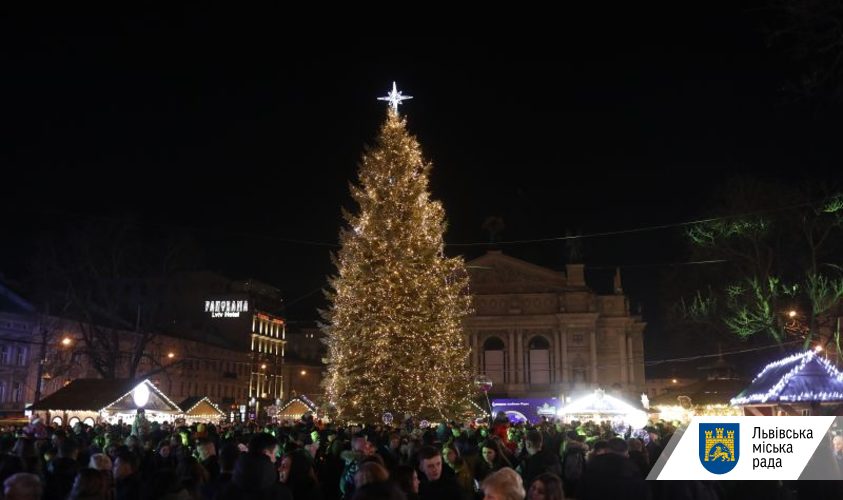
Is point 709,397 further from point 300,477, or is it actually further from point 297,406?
point 297,406

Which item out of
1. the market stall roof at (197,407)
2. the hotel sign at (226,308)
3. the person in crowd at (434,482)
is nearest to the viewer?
the person in crowd at (434,482)

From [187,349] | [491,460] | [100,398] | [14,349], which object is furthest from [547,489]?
[187,349]

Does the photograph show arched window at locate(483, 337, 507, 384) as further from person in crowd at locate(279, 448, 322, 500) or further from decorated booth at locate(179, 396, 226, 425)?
person in crowd at locate(279, 448, 322, 500)

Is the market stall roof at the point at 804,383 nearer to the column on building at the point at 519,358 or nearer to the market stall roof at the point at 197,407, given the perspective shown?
the market stall roof at the point at 197,407

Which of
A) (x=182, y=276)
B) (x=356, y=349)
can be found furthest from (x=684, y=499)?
(x=182, y=276)

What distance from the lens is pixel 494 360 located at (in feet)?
256

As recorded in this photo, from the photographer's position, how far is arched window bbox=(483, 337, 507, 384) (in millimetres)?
77188

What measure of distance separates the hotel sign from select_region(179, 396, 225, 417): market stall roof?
58.5 m

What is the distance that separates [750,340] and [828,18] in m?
39.3

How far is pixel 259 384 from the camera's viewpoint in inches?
3516

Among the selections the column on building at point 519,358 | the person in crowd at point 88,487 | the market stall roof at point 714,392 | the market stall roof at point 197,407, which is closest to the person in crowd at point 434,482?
the person in crowd at point 88,487

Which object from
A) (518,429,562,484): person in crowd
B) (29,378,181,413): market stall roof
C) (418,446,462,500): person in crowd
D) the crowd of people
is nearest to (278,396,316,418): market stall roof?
(29,378,181,413): market stall roof

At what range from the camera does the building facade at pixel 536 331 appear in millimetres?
76062

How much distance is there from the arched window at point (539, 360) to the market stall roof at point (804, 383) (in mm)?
62009
